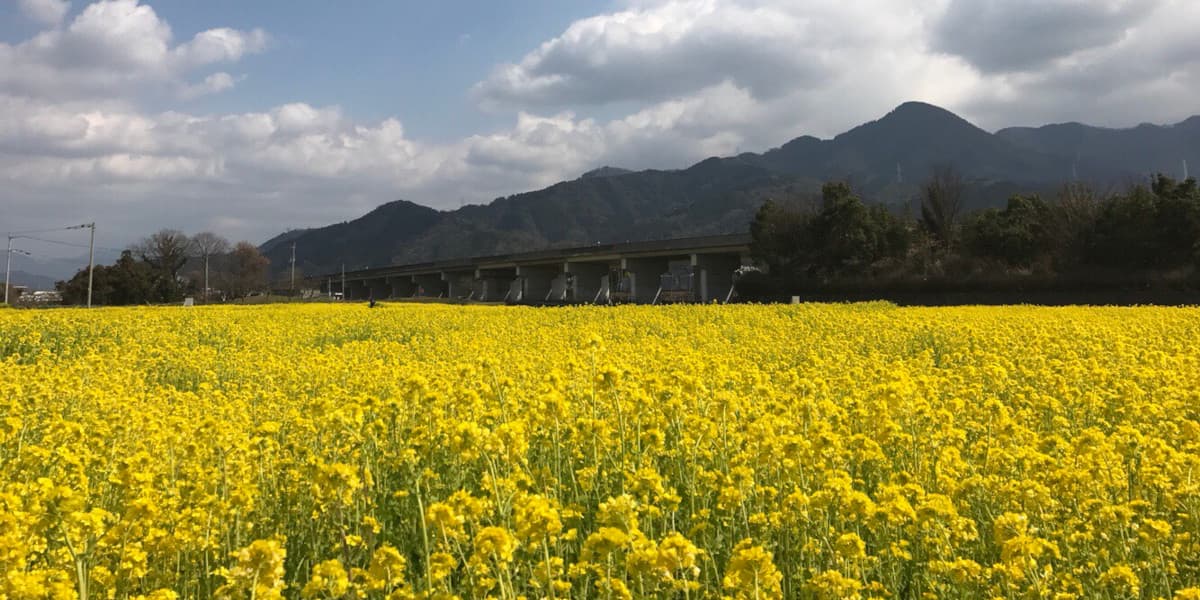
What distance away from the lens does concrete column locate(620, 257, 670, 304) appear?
67.4 metres

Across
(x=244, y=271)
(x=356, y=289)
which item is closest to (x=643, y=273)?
(x=244, y=271)

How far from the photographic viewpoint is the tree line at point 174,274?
7062cm

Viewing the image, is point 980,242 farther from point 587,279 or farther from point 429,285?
point 429,285

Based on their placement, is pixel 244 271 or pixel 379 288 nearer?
pixel 244 271

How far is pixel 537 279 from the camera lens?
83.7 m

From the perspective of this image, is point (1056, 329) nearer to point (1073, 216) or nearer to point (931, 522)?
point (931, 522)

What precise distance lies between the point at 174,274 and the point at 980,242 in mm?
85096

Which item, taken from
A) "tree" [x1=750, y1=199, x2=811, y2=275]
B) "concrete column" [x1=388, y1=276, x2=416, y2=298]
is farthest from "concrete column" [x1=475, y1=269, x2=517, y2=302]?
"tree" [x1=750, y1=199, x2=811, y2=275]

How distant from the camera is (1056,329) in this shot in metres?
12.9

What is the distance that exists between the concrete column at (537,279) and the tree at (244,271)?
133ft

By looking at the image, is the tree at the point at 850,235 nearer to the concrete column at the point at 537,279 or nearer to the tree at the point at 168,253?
the concrete column at the point at 537,279

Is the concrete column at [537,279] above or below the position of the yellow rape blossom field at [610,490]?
above

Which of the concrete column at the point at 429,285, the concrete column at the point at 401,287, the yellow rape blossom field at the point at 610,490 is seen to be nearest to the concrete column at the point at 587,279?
the concrete column at the point at 429,285

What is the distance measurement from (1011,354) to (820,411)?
5854 mm
